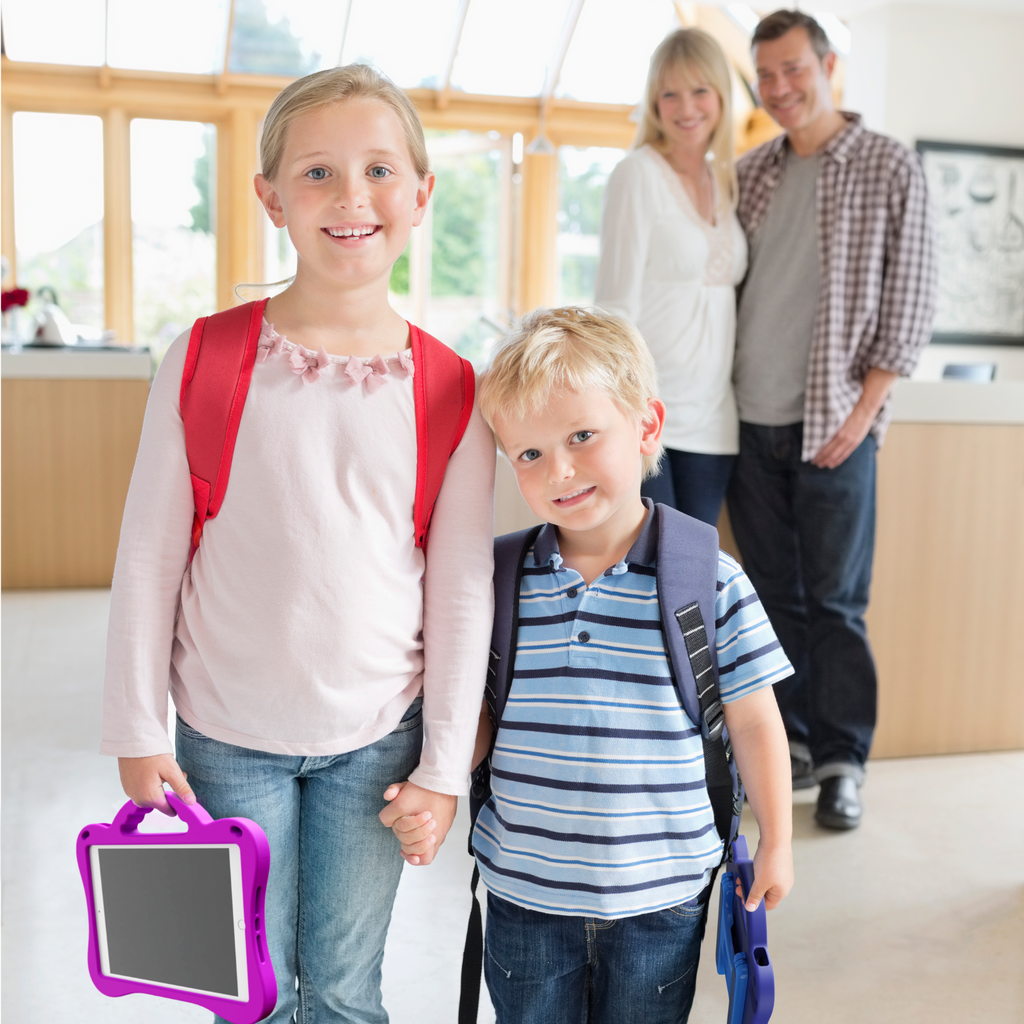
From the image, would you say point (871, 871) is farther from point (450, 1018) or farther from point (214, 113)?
point (214, 113)

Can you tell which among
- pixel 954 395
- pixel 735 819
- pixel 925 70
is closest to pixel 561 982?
pixel 735 819

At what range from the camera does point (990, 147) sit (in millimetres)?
5148

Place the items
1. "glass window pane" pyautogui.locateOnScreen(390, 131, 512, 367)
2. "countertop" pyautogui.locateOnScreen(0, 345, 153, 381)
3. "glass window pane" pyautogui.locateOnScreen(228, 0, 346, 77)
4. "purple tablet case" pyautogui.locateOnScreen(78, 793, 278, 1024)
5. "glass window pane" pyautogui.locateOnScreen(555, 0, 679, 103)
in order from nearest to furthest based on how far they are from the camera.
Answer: "purple tablet case" pyautogui.locateOnScreen(78, 793, 278, 1024), "countertop" pyautogui.locateOnScreen(0, 345, 153, 381), "glass window pane" pyautogui.locateOnScreen(228, 0, 346, 77), "glass window pane" pyautogui.locateOnScreen(555, 0, 679, 103), "glass window pane" pyautogui.locateOnScreen(390, 131, 512, 367)

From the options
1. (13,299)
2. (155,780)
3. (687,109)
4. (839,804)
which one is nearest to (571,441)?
(155,780)

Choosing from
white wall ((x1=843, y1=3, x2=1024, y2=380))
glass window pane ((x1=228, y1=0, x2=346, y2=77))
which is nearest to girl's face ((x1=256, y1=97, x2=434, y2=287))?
white wall ((x1=843, y1=3, x2=1024, y2=380))

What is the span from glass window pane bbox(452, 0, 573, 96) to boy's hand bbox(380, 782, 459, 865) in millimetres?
7057

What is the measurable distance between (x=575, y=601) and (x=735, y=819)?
28 centimetres

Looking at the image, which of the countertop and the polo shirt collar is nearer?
the polo shirt collar

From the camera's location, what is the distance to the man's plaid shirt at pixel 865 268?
186cm

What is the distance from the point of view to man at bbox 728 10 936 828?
1.87 m

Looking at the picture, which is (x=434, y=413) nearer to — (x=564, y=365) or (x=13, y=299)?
(x=564, y=365)

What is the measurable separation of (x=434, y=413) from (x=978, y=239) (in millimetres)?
5024

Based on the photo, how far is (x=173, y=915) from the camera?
0.92 metres

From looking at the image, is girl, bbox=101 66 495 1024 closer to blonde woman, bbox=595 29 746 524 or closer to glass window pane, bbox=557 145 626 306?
blonde woman, bbox=595 29 746 524
